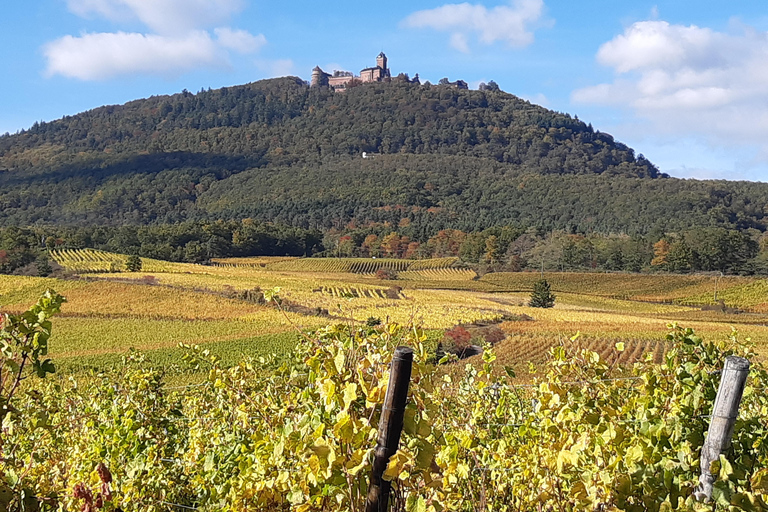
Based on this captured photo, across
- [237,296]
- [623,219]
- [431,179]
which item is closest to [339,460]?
[237,296]

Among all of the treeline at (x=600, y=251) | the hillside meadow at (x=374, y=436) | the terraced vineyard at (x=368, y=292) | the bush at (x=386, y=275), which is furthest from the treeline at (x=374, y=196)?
the hillside meadow at (x=374, y=436)

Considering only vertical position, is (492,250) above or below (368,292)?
above

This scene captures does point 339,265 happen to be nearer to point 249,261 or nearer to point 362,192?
point 249,261

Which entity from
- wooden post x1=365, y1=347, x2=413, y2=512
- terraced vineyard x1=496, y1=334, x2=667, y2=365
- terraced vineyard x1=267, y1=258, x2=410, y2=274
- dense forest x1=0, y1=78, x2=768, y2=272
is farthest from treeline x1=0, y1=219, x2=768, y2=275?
wooden post x1=365, y1=347, x2=413, y2=512

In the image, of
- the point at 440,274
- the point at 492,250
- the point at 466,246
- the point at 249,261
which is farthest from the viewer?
the point at 466,246

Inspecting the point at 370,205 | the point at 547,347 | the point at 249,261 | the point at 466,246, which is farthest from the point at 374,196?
the point at 547,347

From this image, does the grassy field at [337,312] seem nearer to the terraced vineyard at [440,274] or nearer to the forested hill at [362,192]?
the terraced vineyard at [440,274]
